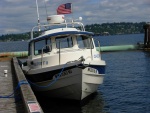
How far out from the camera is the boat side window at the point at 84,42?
57.5ft

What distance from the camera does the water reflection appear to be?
1573 cm

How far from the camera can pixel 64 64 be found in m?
15.3

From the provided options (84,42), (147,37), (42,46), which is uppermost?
(84,42)

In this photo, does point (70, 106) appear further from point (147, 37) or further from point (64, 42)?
point (147, 37)

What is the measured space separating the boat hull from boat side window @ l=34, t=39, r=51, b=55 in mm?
1986

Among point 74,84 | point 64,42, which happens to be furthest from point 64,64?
point 64,42

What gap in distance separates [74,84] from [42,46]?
11.7ft

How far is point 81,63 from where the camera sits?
48.5ft

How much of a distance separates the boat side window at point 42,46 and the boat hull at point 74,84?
1986 mm

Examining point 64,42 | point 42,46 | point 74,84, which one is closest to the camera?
point 74,84

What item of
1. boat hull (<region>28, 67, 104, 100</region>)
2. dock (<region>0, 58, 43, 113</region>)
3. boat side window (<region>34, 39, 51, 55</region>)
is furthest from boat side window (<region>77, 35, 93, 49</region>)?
dock (<region>0, 58, 43, 113</region>)

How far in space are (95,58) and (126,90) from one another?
5.05 meters

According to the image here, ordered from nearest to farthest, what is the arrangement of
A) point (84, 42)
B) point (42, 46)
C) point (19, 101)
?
point (19, 101)
point (42, 46)
point (84, 42)

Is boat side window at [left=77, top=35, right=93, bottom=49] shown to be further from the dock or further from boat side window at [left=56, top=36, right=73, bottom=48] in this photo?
the dock
